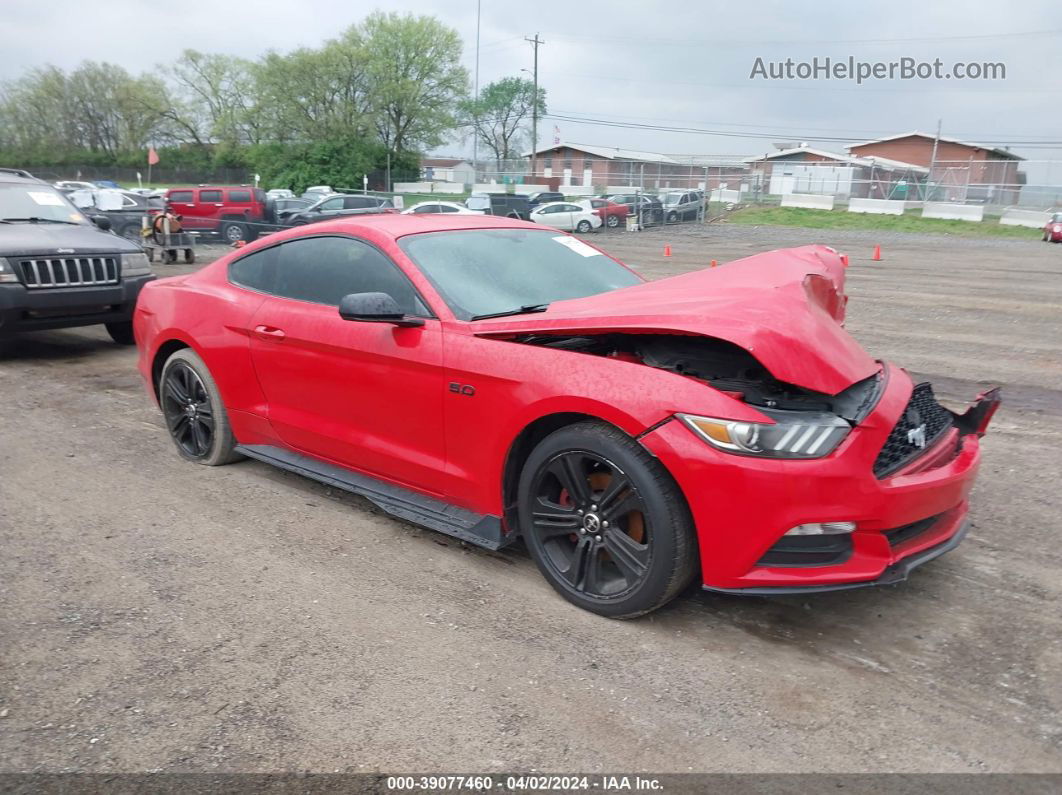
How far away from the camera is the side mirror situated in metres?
3.62

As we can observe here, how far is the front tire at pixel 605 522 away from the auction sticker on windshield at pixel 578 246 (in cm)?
173

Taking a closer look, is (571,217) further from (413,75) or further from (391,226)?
(413,75)

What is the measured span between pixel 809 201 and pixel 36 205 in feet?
127

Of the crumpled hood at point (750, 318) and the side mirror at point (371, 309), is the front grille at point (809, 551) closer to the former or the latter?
the crumpled hood at point (750, 318)

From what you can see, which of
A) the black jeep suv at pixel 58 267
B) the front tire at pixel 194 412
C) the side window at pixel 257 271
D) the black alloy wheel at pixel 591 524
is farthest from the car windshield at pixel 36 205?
the black alloy wheel at pixel 591 524

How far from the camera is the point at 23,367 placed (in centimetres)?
810

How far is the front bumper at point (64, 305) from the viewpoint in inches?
298

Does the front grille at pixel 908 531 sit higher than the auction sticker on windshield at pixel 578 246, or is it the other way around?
the auction sticker on windshield at pixel 578 246

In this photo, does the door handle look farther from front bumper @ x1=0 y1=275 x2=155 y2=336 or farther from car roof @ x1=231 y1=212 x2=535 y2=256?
front bumper @ x1=0 y1=275 x2=155 y2=336

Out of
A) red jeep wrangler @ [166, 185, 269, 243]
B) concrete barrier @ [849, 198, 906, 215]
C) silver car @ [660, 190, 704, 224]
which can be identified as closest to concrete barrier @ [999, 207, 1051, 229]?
concrete barrier @ [849, 198, 906, 215]

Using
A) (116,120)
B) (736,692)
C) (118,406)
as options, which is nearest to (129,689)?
(736,692)

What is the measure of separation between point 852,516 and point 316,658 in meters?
2.05

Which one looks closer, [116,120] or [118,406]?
[118,406]

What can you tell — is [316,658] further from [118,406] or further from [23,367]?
[23,367]
